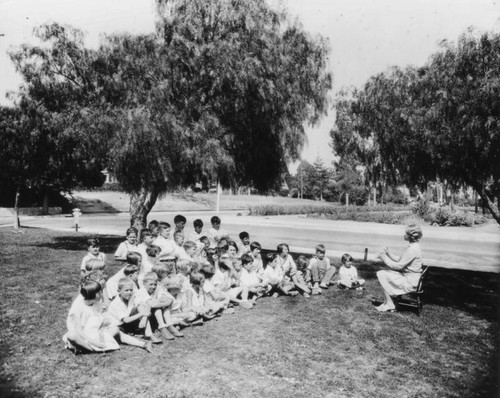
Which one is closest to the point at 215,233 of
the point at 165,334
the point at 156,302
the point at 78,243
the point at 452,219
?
the point at 156,302

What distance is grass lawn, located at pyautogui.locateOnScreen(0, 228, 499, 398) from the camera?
4277 millimetres

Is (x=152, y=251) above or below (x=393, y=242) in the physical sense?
above

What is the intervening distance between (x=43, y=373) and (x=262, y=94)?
24.4 ft

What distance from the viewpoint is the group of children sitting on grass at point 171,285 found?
5078 millimetres

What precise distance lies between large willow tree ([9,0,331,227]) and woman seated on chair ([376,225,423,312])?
4.29m

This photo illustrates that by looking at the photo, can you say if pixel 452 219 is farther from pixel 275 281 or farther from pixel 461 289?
pixel 275 281

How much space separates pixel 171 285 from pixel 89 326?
143 centimetres

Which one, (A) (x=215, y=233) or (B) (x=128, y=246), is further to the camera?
(A) (x=215, y=233)

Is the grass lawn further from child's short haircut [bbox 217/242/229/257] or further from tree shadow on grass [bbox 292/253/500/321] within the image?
child's short haircut [bbox 217/242/229/257]

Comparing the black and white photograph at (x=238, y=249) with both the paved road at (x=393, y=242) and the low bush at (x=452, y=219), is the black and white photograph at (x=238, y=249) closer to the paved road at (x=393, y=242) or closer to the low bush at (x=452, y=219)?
the paved road at (x=393, y=242)

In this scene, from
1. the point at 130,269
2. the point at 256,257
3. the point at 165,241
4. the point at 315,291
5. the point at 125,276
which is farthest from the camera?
the point at 315,291

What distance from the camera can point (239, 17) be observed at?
33.3 ft

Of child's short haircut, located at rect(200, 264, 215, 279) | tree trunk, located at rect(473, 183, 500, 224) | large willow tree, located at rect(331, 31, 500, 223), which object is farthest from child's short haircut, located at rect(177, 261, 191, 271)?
tree trunk, located at rect(473, 183, 500, 224)

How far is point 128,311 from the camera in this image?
557 centimetres
